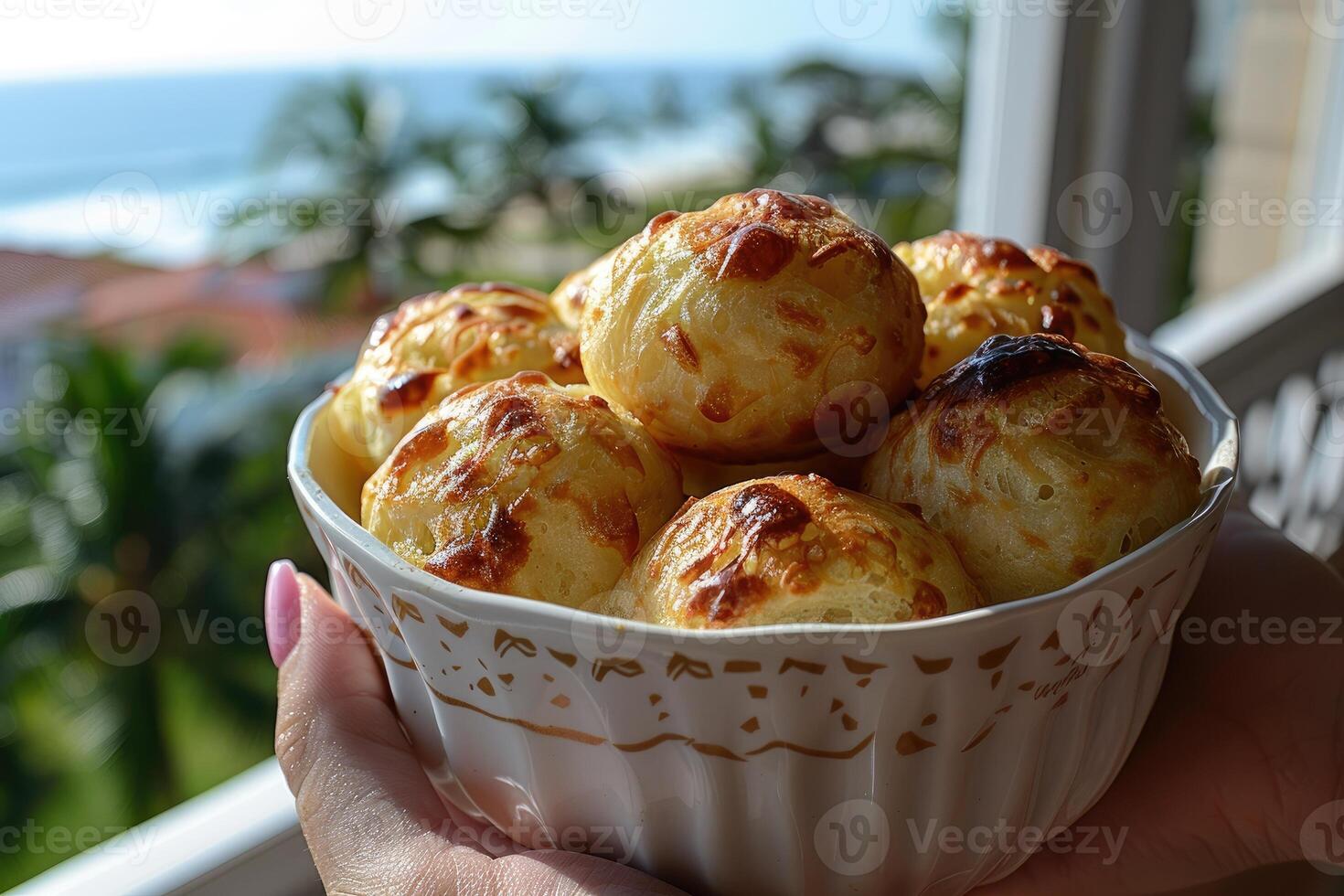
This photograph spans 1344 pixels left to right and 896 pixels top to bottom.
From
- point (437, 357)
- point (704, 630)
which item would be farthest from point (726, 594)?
point (437, 357)

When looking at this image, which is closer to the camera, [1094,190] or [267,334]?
[1094,190]

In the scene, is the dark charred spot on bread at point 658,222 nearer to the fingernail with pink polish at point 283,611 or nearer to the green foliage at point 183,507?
the fingernail with pink polish at point 283,611

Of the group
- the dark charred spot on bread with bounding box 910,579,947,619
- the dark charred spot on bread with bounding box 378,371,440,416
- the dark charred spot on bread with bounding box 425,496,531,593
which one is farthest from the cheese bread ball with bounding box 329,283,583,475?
the dark charred spot on bread with bounding box 910,579,947,619

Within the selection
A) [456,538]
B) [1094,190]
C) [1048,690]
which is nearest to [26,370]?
[1094,190]

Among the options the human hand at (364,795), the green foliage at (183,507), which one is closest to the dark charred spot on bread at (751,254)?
the human hand at (364,795)

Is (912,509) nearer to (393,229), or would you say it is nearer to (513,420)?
(513,420)

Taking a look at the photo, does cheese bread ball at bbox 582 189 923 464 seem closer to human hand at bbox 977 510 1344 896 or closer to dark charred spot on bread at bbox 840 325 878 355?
dark charred spot on bread at bbox 840 325 878 355

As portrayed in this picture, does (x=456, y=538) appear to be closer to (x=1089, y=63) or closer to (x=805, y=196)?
(x=805, y=196)
